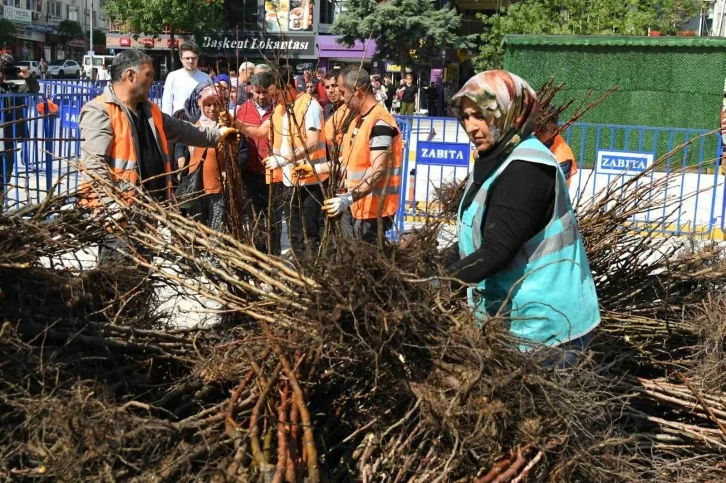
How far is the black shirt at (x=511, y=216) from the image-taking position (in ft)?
8.59

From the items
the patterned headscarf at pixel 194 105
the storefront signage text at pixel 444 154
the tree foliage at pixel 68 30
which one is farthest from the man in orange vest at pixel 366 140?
the tree foliage at pixel 68 30

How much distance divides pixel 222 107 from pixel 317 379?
2.58 metres

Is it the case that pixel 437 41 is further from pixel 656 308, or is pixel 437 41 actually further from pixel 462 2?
pixel 656 308

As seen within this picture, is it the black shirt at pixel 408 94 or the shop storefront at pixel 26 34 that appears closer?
the black shirt at pixel 408 94

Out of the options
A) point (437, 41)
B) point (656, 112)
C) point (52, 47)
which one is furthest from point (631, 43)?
point (52, 47)

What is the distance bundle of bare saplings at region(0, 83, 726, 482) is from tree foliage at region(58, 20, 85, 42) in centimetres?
7994

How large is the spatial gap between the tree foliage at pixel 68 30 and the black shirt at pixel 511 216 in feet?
264

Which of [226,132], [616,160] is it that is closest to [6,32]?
[616,160]

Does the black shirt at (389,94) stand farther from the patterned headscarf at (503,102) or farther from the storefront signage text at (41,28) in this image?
the storefront signage text at (41,28)

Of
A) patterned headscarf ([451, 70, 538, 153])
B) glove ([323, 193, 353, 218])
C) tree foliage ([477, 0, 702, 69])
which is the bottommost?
glove ([323, 193, 353, 218])

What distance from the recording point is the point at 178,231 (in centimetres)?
301

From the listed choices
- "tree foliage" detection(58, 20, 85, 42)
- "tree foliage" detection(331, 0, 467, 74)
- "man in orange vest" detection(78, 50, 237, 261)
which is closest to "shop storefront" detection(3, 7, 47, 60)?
"tree foliage" detection(58, 20, 85, 42)

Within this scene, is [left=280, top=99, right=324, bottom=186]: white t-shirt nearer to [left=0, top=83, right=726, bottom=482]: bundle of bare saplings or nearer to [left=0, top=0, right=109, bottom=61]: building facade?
[left=0, top=83, right=726, bottom=482]: bundle of bare saplings

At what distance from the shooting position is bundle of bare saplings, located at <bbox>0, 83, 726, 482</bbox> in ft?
7.12
